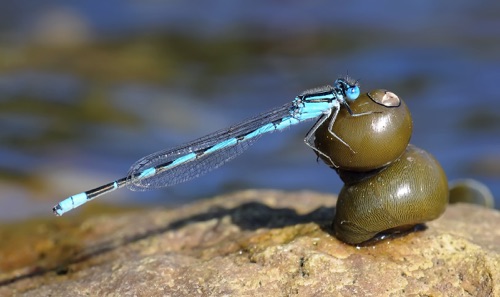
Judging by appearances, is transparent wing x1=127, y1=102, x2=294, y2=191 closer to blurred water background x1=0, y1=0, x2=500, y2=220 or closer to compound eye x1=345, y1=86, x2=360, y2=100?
compound eye x1=345, y1=86, x2=360, y2=100

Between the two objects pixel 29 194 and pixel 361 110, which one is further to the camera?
pixel 29 194

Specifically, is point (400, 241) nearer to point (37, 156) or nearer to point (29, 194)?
point (29, 194)

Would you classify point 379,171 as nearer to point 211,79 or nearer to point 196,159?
point 196,159

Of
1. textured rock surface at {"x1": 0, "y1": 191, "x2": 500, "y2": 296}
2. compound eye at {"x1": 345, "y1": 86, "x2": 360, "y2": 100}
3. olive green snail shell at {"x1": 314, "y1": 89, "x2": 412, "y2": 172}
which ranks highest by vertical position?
compound eye at {"x1": 345, "y1": 86, "x2": 360, "y2": 100}

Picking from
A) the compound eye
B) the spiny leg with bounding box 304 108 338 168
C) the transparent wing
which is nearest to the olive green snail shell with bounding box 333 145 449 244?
the spiny leg with bounding box 304 108 338 168

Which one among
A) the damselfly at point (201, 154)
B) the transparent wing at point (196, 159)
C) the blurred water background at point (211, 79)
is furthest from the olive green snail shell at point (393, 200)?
the blurred water background at point (211, 79)

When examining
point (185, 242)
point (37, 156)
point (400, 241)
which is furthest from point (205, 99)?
point (400, 241)

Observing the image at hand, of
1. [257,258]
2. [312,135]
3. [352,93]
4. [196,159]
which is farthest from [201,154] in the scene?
[352,93]
